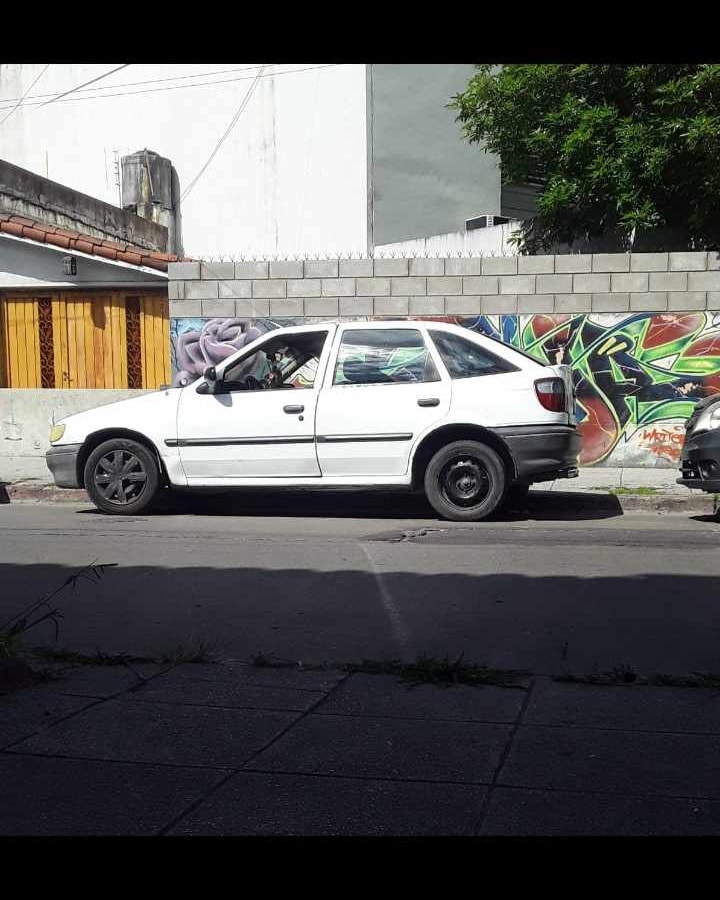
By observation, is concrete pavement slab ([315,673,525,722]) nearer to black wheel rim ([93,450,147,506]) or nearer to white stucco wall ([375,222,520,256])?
black wheel rim ([93,450,147,506])

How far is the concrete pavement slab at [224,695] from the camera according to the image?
3994 mm

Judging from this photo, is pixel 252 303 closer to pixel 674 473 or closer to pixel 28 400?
pixel 28 400

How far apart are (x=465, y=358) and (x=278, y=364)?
1796 mm

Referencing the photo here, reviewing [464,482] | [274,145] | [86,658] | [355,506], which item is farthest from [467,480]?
[274,145]

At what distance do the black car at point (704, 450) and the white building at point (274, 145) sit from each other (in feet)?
54.7

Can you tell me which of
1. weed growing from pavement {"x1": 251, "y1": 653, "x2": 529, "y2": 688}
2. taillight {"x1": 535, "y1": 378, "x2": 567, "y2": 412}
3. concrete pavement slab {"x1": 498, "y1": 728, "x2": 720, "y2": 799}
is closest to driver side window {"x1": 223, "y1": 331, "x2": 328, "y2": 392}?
taillight {"x1": 535, "y1": 378, "x2": 567, "y2": 412}

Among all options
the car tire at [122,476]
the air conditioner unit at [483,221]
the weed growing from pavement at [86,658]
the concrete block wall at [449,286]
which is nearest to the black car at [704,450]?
the concrete block wall at [449,286]

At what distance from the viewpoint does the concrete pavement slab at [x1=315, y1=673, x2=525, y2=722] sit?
388cm

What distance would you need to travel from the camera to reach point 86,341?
46.2 feet

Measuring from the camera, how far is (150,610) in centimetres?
564

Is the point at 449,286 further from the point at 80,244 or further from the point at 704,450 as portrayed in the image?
the point at 80,244

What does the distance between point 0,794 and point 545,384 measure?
6.45 meters

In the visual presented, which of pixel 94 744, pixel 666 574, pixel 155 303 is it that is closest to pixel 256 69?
pixel 155 303

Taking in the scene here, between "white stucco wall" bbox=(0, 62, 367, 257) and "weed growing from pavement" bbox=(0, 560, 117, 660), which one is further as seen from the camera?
"white stucco wall" bbox=(0, 62, 367, 257)
